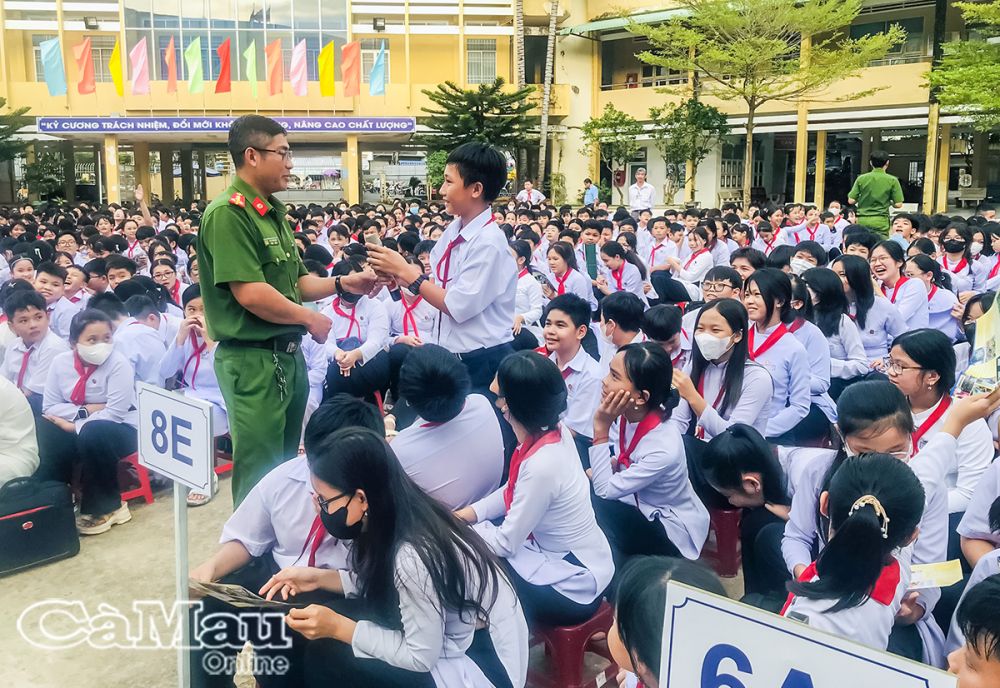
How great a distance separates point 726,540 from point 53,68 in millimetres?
21044

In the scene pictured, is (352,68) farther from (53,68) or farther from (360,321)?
(360,321)

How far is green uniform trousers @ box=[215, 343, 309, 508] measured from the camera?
285 centimetres

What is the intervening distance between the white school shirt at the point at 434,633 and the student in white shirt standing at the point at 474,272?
1372mm

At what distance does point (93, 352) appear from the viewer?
169 inches

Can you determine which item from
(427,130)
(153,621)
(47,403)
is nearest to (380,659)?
(153,621)

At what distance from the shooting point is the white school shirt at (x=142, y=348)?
480cm

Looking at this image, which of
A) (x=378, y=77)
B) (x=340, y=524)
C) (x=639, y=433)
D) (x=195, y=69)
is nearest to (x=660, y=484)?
(x=639, y=433)

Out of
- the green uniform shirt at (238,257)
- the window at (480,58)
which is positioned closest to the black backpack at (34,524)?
the green uniform shirt at (238,257)

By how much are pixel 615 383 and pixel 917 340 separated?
1.06 m

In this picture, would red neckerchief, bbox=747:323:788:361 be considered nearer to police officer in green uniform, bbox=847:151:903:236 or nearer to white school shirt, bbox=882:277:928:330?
white school shirt, bbox=882:277:928:330

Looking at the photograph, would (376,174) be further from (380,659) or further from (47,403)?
(380,659)

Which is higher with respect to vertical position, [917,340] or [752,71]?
[752,71]

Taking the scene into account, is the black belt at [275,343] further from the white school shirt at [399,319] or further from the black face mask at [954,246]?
the black face mask at [954,246]

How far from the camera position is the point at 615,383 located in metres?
3.07
